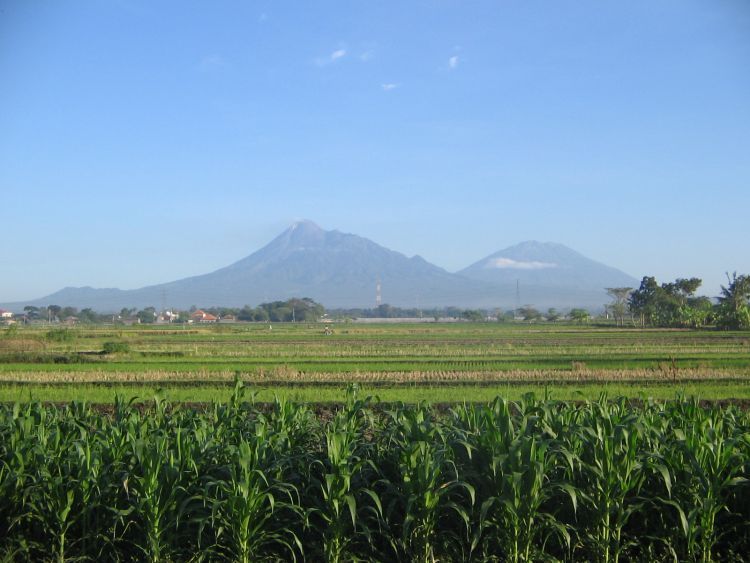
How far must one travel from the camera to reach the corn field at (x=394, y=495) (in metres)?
5.92

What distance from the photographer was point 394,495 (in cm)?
631

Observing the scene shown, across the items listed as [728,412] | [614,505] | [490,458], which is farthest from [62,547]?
[728,412]

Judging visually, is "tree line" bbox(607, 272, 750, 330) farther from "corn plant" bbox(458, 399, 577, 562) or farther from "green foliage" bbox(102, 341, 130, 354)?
"corn plant" bbox(458, 399, 577, 562)

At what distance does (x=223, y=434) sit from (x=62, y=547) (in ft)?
5.34

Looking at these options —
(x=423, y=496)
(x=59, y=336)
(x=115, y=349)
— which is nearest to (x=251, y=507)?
(x=423, y=496)

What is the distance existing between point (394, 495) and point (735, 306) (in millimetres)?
75271

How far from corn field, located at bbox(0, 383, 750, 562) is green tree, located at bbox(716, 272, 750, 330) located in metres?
67.5

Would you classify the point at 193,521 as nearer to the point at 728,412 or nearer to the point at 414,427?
the point at 414,427

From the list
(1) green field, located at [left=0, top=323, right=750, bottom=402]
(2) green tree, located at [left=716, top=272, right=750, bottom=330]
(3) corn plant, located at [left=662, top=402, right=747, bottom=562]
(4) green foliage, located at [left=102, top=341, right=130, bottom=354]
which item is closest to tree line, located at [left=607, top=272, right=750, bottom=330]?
(2) green tree, located at [left=716, top=272, right=750, bottom=330]

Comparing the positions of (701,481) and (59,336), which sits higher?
(701,481)

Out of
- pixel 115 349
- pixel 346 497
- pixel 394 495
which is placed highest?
pixel 346 497

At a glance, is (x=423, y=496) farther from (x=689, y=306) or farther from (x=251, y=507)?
(x=689, y=306)

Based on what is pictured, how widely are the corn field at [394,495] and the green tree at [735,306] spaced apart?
6750 centimetres

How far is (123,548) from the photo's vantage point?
6375 mm
